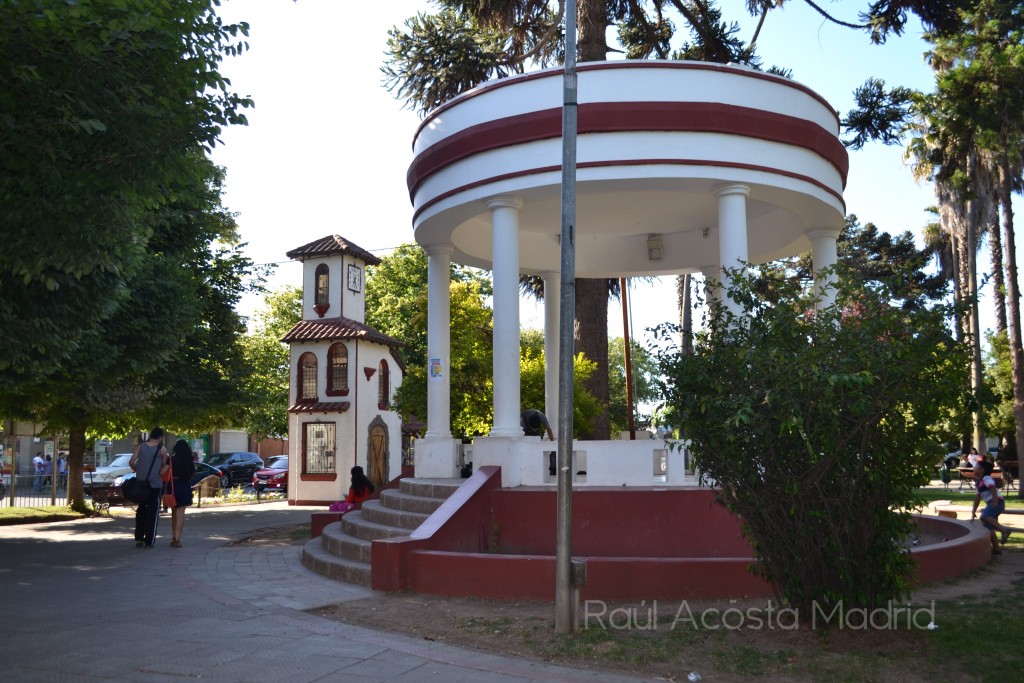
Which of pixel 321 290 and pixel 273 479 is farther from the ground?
pixel 321 290

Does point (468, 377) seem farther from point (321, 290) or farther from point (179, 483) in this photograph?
point (321, 290)

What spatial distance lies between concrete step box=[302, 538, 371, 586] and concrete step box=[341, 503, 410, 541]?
0.44m

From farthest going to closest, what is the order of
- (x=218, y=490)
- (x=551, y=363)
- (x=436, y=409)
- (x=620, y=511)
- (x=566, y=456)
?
(x=218, y=490) → (x=551, y=363) → (x=436, y=409) → (x=620, y=511) → (x=566, y=456)

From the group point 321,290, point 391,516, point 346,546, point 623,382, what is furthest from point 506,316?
point 623,382

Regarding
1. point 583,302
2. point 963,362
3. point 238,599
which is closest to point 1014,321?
point 583,302

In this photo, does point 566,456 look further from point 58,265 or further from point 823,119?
point 823,119

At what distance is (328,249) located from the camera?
27.3 metres

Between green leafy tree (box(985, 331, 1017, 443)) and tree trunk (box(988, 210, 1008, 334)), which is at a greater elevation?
tree trunk (box(988, 210, 1008, 334))

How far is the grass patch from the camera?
18156 millimetres

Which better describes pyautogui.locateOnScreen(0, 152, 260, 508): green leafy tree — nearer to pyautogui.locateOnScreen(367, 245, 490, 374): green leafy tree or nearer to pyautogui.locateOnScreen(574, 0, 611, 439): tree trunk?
pyautogui.locateOnScreen(574, 0, 611, 439): tree trunk

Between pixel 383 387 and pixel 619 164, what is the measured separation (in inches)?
775

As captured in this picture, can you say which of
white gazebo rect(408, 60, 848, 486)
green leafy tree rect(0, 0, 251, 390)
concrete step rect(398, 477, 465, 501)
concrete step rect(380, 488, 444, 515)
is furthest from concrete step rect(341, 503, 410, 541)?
green leafy tree rect(0, 0, 251, 390)

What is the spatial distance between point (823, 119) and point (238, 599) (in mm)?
9577

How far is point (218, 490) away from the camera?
1001 inches
